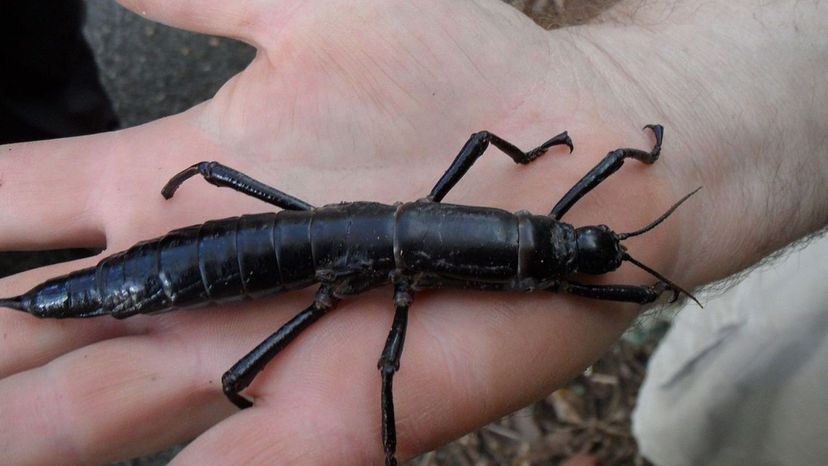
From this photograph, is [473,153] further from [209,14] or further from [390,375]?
[209,14]

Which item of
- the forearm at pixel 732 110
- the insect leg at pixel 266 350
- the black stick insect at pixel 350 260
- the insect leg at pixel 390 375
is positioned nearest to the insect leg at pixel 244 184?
the black stick insect at pixel 350 260

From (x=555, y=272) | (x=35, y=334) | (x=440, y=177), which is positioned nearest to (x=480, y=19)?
(x=440, y=177)

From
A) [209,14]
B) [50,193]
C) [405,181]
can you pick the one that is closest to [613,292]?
[405,181]

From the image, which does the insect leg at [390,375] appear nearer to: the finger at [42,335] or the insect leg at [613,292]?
the insect leg at [613,292]

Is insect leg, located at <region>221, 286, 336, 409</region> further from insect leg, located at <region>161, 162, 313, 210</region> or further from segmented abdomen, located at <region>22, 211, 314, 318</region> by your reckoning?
Answer: insect leg, located at <region>161, 162, 313, 210</region>

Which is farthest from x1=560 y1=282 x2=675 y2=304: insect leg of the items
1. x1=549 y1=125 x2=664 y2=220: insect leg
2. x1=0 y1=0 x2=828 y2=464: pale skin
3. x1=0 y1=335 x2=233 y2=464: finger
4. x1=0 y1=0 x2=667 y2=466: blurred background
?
x1=0 y1=0 x2=667 y2=466: blurred background

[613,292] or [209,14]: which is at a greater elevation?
[209,14]
